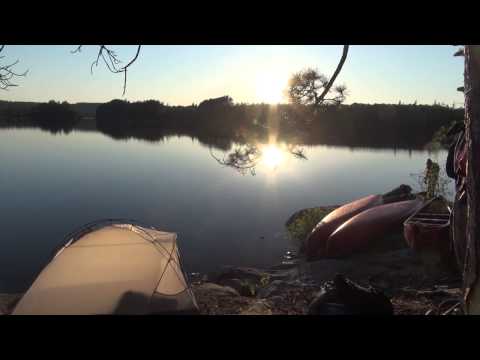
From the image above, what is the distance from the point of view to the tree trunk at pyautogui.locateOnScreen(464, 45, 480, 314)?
8.94ft

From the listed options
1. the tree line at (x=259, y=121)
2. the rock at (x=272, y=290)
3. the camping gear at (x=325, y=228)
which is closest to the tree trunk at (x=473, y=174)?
the tree line at (x=259, y=121)

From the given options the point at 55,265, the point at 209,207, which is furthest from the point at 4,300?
the point at 209,207

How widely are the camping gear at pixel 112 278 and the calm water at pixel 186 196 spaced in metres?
2.44

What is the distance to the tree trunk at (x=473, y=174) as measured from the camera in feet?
8.94

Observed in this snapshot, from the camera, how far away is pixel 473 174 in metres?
2.73

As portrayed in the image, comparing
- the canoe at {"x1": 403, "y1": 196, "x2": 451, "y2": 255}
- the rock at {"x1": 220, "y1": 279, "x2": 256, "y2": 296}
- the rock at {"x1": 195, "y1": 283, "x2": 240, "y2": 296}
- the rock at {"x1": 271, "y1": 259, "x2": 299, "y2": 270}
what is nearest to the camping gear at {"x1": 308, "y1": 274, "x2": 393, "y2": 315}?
the rock at {"x1": 195, "y1": 283, "x2": 240, "y2": 296}

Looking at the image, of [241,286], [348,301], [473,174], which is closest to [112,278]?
[241,286]

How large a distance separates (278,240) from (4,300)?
30.3 ft

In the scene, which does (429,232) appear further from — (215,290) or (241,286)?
(215,290)

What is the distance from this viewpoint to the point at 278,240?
15125 mm

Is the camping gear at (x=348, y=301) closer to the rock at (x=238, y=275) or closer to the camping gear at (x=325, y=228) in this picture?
the rock at (x=238, y=275)
